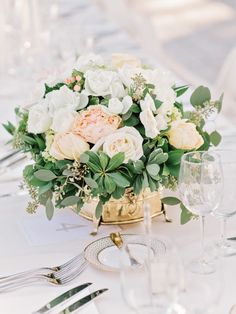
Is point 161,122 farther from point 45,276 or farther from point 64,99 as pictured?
point 45,276

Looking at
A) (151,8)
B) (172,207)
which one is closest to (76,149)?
(172,207)

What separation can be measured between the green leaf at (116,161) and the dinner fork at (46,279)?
197 mm

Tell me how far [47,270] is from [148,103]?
364 mm

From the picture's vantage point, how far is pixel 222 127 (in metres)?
2.03

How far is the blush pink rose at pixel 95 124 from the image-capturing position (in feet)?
4.39

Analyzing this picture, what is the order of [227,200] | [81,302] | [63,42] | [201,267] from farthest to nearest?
[63,42]
[227,200]
[81,302]
[201,267]

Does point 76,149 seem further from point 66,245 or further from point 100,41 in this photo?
point 100,41

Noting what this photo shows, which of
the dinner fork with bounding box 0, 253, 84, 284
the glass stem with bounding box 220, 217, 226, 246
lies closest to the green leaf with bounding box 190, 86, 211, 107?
the glass stem with bounding box 220, 217, 226, 246

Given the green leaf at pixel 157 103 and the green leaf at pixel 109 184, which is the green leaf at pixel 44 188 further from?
the green leaf at pixel 157 103

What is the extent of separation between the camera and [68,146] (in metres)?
1.34

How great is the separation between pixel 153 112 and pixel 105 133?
11cm

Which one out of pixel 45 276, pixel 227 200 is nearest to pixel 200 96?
pixel 227 200

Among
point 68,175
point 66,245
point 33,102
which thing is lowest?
point 66,245

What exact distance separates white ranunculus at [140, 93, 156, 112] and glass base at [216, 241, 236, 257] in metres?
0.29
